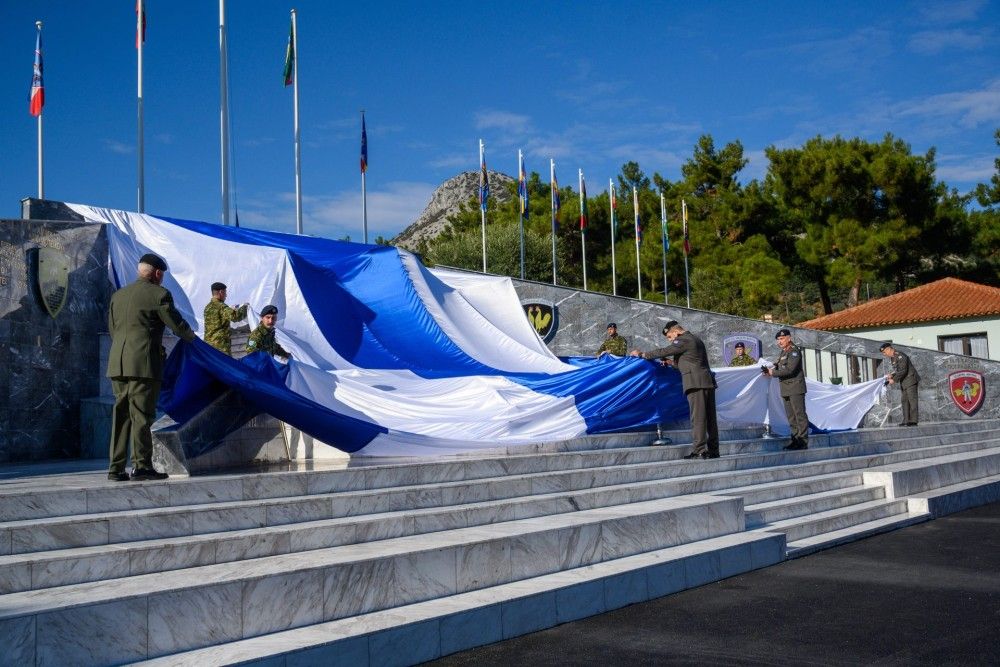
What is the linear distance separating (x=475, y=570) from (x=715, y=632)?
1391mm

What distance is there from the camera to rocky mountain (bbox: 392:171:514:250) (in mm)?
100000

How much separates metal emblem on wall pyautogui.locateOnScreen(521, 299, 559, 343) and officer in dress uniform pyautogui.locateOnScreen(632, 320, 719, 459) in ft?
24.3

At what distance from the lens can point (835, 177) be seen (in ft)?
107

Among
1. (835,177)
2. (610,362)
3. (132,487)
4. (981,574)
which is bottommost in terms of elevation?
(981,574)

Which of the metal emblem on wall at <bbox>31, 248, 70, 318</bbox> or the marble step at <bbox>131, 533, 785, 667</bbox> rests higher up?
the metal emblem on wall at <bbox>31, 248, 70, 318</bbox>

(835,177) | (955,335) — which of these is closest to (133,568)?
(955,335)

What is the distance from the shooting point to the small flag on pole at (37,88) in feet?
50.2

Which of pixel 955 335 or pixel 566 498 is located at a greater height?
pixel 955 335

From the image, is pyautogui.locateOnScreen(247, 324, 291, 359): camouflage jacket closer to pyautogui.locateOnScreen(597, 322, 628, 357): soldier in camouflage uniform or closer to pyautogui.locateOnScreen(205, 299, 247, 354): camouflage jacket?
pyautogui.locateOnScreen(205, 299, 247, 354): camouflage jacket

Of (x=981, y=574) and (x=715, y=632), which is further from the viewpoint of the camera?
(x=981, y=574)

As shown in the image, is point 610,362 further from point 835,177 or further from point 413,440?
point 835,177

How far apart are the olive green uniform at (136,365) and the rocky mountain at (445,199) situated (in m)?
89.8

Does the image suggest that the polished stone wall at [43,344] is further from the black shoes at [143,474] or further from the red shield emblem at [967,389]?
the red shield emblem at [967,389]

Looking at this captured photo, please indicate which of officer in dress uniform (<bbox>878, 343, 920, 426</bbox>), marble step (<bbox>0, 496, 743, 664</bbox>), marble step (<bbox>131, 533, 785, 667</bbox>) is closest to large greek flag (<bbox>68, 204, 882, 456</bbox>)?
officer in dress uniform (<bbox>878, 343, 920, 426</bbox>)
